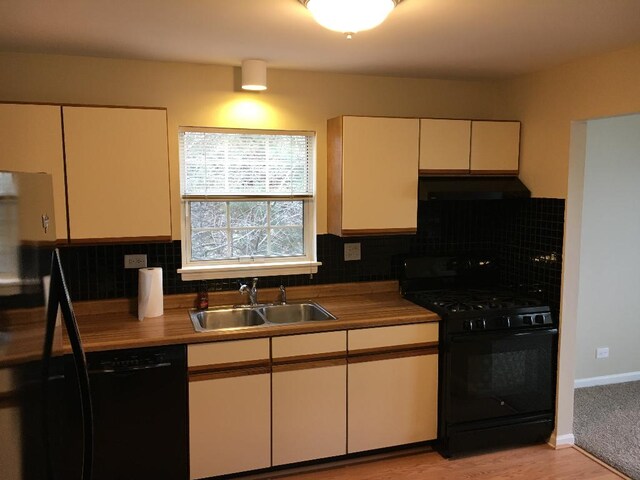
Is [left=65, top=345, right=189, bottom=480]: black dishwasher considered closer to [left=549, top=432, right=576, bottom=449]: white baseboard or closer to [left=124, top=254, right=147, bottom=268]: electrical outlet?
[left=124, top=254, right=147, bottom=268]: electrical outlet

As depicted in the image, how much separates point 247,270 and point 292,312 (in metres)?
0.39

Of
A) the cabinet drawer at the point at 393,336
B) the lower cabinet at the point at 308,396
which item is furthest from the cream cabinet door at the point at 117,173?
the cabinet drawer at the point at 393,336

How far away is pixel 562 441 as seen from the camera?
10.9ft

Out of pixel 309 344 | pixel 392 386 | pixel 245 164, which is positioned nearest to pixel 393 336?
pixel 392 386

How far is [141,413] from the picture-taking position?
2666 mm

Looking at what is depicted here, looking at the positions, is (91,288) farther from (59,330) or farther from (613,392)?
(613,392)

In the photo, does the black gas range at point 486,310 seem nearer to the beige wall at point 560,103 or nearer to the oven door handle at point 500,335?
the oven door handle at point 500,335

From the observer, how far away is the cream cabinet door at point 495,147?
345 cm

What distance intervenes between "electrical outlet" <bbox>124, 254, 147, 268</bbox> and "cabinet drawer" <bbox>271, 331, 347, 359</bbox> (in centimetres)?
94

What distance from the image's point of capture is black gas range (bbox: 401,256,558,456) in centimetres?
311

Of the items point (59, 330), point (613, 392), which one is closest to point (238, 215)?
point (59, 330)

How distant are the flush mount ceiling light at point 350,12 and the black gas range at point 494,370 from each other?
5.73 ft

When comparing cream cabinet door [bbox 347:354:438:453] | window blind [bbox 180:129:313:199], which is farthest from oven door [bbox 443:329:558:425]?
window blind [bbox 180:129:313:199]

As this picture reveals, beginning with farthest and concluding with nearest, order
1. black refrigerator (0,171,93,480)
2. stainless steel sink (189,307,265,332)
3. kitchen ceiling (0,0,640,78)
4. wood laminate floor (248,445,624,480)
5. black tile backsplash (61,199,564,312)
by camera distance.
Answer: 1. stainless steel sink (189,307,265,332)
2. black tile backsplash (61,199,564,312)
3. wood laminate floor (248,445,624,480)
4. kitchen ceiling (0,0,640,78)
5. black refrigerator (0,171,93,480)
